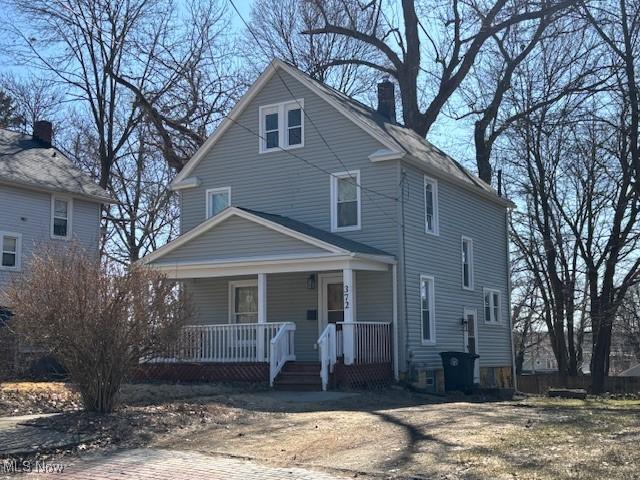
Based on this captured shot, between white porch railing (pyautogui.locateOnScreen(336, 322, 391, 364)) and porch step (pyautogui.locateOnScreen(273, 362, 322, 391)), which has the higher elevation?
white porch railing (pyautogui.locateOnScreen(336, 322, 391, 364))

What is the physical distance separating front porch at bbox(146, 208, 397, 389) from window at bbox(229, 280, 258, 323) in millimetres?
457

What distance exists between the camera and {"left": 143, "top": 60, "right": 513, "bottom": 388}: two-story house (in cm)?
1844

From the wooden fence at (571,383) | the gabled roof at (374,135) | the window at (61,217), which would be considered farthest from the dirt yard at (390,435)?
the wooden fence at (571,383)

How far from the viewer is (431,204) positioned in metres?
22.1

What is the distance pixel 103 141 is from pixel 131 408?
23.5 metres

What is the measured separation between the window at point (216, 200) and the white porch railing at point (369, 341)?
5.98 meters

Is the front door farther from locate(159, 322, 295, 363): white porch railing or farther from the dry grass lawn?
the dry grass lawn

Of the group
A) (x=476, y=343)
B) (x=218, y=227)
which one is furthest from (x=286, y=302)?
(x=476, y=343)

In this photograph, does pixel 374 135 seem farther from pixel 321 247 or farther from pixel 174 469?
pixel 174 469

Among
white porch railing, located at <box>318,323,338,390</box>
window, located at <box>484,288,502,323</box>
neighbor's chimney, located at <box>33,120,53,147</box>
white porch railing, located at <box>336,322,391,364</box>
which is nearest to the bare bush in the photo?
white porch railing, located at <box>318,323,338,390</box>

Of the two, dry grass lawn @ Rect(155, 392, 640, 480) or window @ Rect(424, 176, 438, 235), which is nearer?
dry grass lawn @ Rect(155, 392, 640, 480)

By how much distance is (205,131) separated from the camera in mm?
33219

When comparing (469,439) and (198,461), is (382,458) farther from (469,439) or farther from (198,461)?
(198,461)

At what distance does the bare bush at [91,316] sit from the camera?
433 inches
